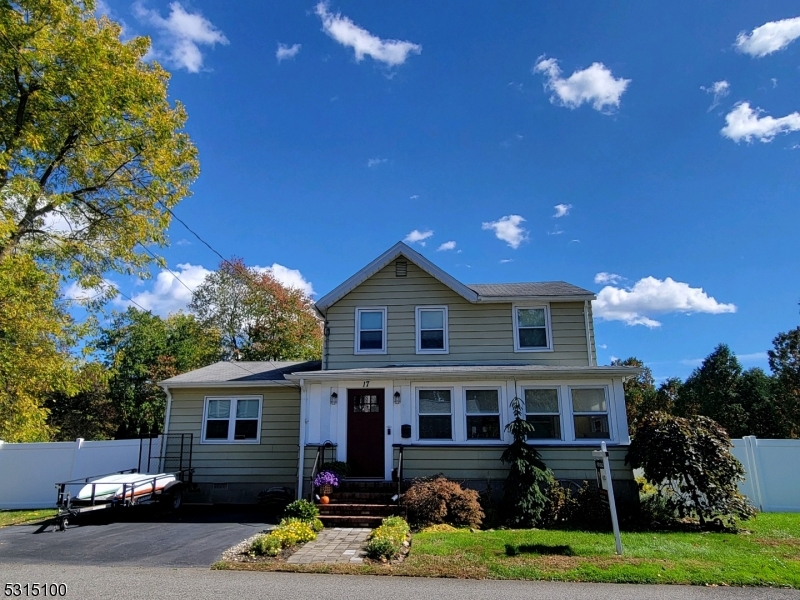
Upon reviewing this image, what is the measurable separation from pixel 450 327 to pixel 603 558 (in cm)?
767

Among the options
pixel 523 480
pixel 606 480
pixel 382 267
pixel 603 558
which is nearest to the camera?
pixel 603 558

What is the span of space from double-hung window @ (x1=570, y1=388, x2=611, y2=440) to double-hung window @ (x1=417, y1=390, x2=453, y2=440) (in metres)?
3.20

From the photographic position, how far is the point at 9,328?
1113 centimetres

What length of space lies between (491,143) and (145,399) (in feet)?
82.6

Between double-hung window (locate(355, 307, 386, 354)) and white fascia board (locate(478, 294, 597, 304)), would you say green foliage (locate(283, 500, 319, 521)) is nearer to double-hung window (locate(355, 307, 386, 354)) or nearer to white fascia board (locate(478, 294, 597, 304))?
double-hung window (locate(355, 307, 386, 354))

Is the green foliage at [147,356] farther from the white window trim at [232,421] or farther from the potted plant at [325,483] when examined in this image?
the potted plant at [325,483]

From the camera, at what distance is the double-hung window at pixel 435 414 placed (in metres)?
12.3

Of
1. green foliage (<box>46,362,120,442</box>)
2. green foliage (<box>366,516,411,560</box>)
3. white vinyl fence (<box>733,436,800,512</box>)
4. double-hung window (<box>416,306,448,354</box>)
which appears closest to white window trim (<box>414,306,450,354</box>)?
double-hung window (<box>416,306,448,354</box>)

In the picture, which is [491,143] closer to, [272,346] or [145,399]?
[272,346]

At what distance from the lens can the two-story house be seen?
39.1 ft

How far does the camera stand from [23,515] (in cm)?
1206

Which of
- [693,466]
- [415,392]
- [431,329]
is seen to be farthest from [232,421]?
[693,466]

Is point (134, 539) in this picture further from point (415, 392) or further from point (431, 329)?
Result: point (431, 329)

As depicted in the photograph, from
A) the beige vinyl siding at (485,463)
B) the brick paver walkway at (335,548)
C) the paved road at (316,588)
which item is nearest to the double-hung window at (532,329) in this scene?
the beige vinyl siding at (485,463)
